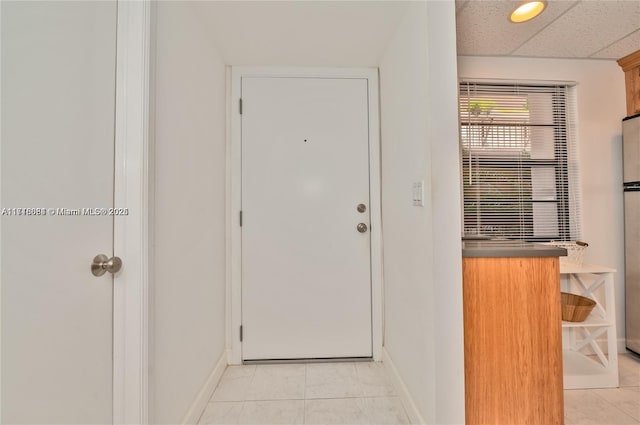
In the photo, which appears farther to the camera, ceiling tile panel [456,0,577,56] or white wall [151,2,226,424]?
ceiling tile panel [456,0,577,56]

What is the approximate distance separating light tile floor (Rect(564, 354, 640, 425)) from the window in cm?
97

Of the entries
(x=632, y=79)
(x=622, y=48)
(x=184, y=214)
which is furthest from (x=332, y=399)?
(x=622, y=48)

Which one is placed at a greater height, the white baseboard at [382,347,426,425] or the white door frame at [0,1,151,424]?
the white door frame at [0,1,151,424]

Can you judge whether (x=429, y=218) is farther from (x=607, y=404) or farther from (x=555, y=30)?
(x=555, y=30)

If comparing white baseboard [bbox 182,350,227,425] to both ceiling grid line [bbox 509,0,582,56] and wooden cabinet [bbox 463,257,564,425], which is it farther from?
ceiling grid line [bbox 509,0,582,56]

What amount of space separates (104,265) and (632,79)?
10.7ft

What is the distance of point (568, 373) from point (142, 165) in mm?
2583

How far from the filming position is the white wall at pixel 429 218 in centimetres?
116

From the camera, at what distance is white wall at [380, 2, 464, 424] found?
1.16m

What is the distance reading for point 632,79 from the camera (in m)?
2.02

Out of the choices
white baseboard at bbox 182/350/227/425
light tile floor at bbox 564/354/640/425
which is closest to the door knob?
white baseboard at bbox 182/350/227/425

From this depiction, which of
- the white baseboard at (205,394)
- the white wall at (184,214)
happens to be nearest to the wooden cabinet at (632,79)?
the white wall at (184,214)

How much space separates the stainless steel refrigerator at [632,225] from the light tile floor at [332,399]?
26 cm

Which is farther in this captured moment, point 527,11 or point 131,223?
point 527,11
